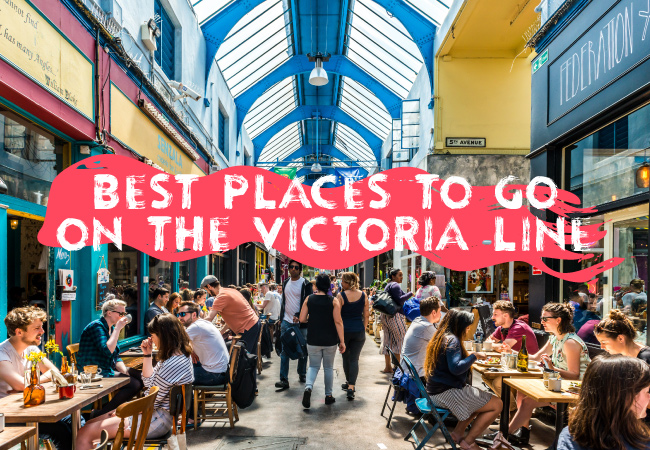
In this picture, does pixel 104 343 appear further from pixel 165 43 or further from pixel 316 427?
pixel 165 43

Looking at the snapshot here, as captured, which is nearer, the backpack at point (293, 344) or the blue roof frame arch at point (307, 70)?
the backpack at point (293, 344)

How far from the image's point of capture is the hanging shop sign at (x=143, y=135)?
6402 mm

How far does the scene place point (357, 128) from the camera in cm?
2372

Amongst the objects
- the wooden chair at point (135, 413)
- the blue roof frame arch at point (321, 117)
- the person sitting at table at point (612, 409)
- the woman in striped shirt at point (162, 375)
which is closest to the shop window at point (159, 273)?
the woman in striped shirt at point (162, 375)

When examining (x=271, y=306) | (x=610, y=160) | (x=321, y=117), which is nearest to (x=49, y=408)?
(x=610, y=160)

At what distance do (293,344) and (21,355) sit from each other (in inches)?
150

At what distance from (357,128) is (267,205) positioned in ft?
58.1

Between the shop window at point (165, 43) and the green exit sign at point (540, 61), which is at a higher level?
the shop window at point (165, 43)

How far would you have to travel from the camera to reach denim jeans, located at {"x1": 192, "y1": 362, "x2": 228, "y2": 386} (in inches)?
205

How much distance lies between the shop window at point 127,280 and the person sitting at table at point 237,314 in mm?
1468

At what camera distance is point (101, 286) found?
236 inches

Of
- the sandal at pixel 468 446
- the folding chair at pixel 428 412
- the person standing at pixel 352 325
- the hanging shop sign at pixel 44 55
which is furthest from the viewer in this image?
the person standing at pixel 352 325

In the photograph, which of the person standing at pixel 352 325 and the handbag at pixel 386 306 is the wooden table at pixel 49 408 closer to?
the person standing at pixel 352 325

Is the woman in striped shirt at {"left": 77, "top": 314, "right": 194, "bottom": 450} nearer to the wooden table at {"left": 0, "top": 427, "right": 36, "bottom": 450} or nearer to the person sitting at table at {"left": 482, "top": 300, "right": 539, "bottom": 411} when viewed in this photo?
the wooden table at {"left": 0, "top": 427, "right": 36, "bottom": 450}
